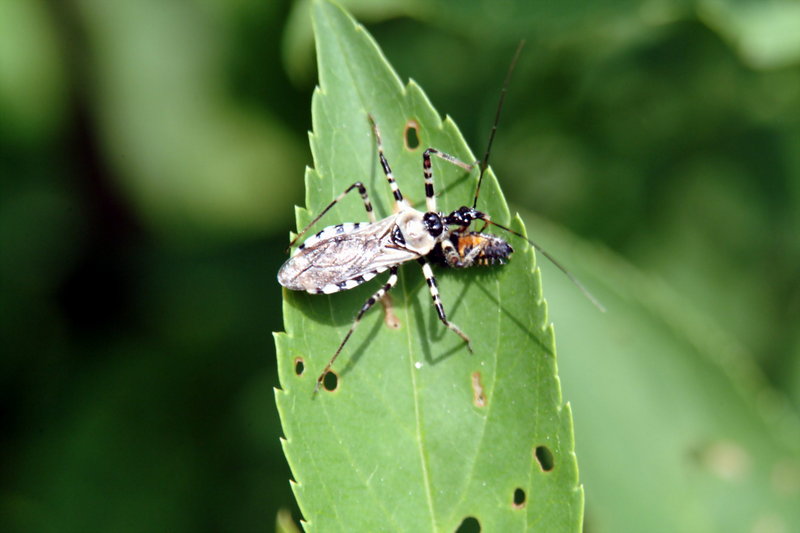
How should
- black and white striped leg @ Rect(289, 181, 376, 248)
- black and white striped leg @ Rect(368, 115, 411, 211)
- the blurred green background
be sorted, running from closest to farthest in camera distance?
black and white striped leg @ Rect(289, 181, 376, 248) < black and white striped leg @ Rect(368, 115, 411, 211) < the blurred green background

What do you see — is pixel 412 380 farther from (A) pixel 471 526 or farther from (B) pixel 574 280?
(B) pixel 574 280

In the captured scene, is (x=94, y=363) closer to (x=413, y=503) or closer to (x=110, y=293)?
(x=110, y=293)

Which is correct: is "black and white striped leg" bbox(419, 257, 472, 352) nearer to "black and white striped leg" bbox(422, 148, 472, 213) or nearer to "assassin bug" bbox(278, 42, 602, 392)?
"assassin bug" bbox(278, 42, 602, 392)

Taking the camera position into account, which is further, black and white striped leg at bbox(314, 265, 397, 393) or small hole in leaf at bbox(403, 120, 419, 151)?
small hole in leaf at bbox(403, 120, 419, 151)

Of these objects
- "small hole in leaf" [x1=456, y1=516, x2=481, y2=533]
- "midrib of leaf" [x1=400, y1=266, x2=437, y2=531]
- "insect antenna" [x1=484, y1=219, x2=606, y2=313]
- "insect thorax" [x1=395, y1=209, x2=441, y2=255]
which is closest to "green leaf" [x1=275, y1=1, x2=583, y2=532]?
"midrib of leaf" [x1=400, y1=266, x2=437, y2=531]

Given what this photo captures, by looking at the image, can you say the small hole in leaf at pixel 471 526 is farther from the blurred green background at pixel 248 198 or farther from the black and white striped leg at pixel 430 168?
the blurred green background at pixel 248 198

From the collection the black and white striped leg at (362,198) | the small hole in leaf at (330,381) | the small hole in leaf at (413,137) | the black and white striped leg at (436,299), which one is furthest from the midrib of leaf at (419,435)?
the small hole in leaf at (413,137)
